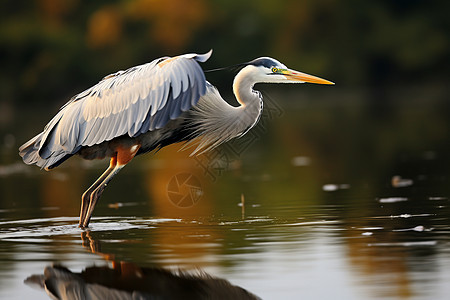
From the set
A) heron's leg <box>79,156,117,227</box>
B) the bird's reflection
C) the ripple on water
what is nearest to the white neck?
heron's leg <box>79,156,117,227</box>

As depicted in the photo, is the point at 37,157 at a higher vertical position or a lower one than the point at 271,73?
lower

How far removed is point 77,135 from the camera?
923 centimetres

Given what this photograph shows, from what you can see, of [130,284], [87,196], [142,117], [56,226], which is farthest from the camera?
[87,196]

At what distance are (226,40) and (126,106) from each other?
149ft

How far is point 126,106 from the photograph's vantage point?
9016 mm

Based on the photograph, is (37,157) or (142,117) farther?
(37,157)

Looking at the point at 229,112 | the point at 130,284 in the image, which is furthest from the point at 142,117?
the point at 130,284

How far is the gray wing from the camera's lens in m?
8.70

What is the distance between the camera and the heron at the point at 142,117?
348 inches

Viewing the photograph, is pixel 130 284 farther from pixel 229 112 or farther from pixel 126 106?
pixel 229 112

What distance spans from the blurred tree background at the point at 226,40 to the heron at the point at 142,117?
38661mm

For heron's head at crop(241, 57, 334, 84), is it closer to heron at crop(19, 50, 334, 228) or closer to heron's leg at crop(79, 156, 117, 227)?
heron at crop(19, 50, 334, 228)

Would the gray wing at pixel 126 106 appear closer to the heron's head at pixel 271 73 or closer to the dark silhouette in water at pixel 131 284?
the heron's head at pixel 271 73

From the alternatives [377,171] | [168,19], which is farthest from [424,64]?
[377,171]
